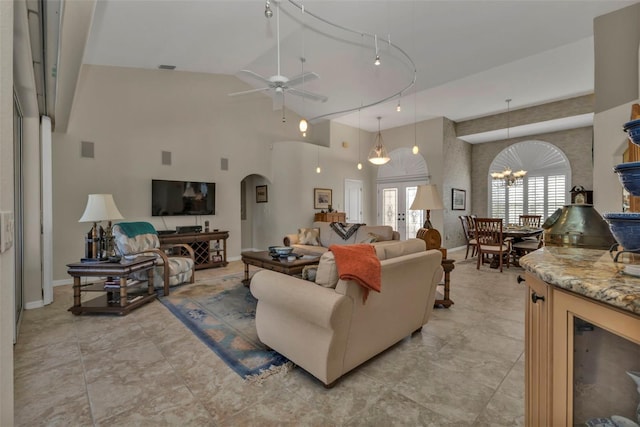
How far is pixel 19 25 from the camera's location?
172cm

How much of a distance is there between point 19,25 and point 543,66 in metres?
6.81

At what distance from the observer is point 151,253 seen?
13.8 feet

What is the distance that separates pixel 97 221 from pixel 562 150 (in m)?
10.1

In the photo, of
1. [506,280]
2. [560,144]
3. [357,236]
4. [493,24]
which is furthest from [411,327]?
[560,144]

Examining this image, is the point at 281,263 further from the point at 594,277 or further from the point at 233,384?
the point at 594,277

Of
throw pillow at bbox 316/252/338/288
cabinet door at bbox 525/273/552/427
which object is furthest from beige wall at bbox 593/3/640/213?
throw pillow at bbox 316/252/338/288

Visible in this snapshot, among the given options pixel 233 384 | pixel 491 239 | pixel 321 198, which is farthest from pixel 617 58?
pixel 321 198

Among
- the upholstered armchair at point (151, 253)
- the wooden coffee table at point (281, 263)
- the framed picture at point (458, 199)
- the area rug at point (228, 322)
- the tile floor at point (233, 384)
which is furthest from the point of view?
the framed picture at point (458, 199)

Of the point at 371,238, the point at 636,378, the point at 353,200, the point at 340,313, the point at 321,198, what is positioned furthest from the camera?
the point at 353,200

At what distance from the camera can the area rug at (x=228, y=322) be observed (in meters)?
2.21

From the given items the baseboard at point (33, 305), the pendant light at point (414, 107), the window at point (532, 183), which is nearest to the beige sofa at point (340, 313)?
the baseboard at point (33, 305)

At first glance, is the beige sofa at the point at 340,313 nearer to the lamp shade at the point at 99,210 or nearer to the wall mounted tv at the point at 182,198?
the lamp shade at the point at 99,210

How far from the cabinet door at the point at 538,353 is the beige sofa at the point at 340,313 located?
0.96m

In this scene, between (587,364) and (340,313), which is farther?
(340,313)
